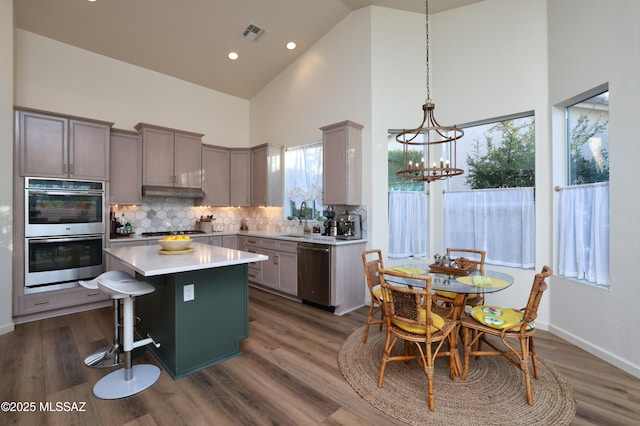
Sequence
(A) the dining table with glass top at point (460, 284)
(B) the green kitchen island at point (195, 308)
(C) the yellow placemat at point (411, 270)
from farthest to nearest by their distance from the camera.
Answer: (C) the yellow placemat at point (411, 270)
(B) the green kitchen island at point (195, 308)
(A) the dining table with glass top at point (460, 284)

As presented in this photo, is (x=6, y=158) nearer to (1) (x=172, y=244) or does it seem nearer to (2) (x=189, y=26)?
(1) (x=172, y=244)

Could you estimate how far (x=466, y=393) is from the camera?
7.18 ft

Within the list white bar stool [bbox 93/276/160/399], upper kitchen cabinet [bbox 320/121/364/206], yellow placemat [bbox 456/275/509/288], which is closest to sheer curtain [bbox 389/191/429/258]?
upper kitchen cabinet [bbox 320/121/364/206]

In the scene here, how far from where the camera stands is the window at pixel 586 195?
2838 millimetres

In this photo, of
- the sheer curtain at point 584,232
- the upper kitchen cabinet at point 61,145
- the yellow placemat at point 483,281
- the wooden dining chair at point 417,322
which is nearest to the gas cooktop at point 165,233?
the upper kitchen cabinet at point 61,145

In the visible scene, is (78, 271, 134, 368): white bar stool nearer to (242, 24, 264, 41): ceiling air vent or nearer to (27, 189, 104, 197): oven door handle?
(27, 189, 104, 197): oven door handle

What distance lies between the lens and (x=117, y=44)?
4.47 m

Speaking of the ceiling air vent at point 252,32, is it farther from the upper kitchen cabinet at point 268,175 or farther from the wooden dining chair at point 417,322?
the wooden dining chair at point 417,322

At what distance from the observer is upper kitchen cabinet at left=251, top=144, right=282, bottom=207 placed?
5.46 meters

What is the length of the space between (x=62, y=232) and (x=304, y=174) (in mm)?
3411

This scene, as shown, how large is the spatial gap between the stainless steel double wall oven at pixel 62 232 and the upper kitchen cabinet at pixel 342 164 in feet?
10.1

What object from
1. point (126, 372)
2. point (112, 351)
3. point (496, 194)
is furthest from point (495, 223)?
point (112, 351)

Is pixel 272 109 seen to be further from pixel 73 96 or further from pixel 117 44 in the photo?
pixel 73 96

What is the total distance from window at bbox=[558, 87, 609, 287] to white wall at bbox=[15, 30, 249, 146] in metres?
5.55
